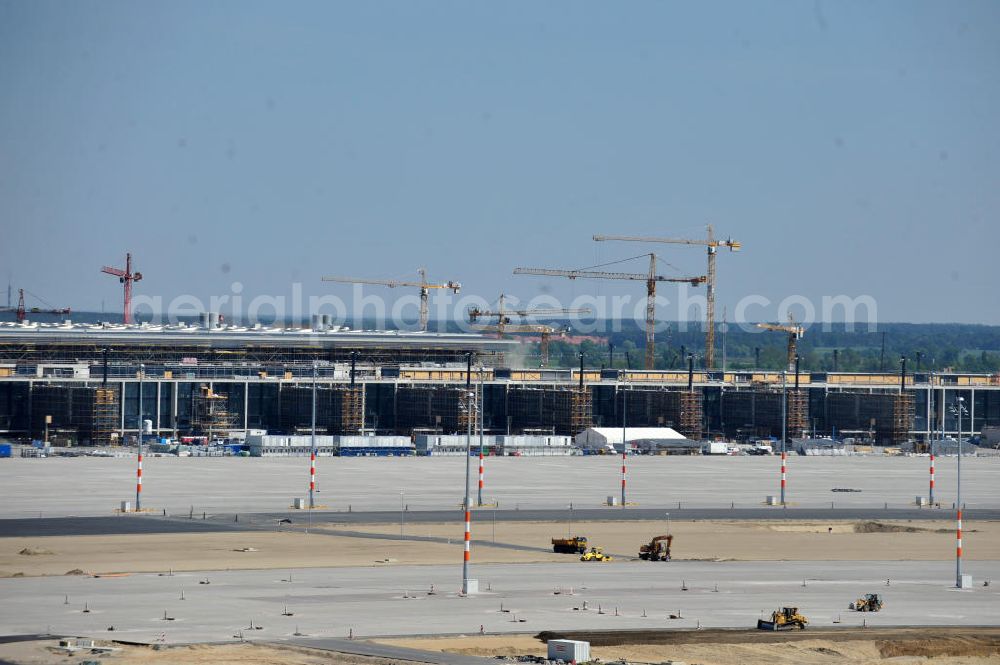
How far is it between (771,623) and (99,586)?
3018cm

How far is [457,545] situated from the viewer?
87.8 m

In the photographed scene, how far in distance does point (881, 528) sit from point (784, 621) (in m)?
45.7

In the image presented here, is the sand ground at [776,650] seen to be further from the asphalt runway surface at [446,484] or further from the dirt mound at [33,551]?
the asphalt runway surface at [446,484]

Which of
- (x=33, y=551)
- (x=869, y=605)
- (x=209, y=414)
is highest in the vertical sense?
(x=209, y=414)

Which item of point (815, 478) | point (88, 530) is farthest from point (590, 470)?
point (88, 530)

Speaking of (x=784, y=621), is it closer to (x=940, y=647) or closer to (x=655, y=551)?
(x=940, y=647)

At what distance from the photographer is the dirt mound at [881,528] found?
10256 cm

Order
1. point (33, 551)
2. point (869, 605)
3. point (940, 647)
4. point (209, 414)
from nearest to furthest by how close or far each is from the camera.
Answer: point (940, 647) → point (869, 605) → point (33, 551) → point (209, 414)

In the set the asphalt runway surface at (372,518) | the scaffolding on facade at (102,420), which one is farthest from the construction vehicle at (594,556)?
the scaffolding on facade at (102,420)

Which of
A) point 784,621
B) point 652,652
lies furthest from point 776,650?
point 652,652

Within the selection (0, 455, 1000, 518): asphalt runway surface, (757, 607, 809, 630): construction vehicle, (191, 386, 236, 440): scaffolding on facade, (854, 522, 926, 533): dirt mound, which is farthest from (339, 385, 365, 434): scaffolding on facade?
(757, 607, 809, 630): construction vehicle

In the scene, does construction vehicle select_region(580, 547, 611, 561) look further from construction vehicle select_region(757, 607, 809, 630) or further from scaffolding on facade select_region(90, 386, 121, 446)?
scaffolding on facade select_region(90, 386, 121, 446)

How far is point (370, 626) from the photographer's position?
5909 cm

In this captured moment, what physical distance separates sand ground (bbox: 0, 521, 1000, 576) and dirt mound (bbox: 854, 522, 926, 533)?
0.07m
